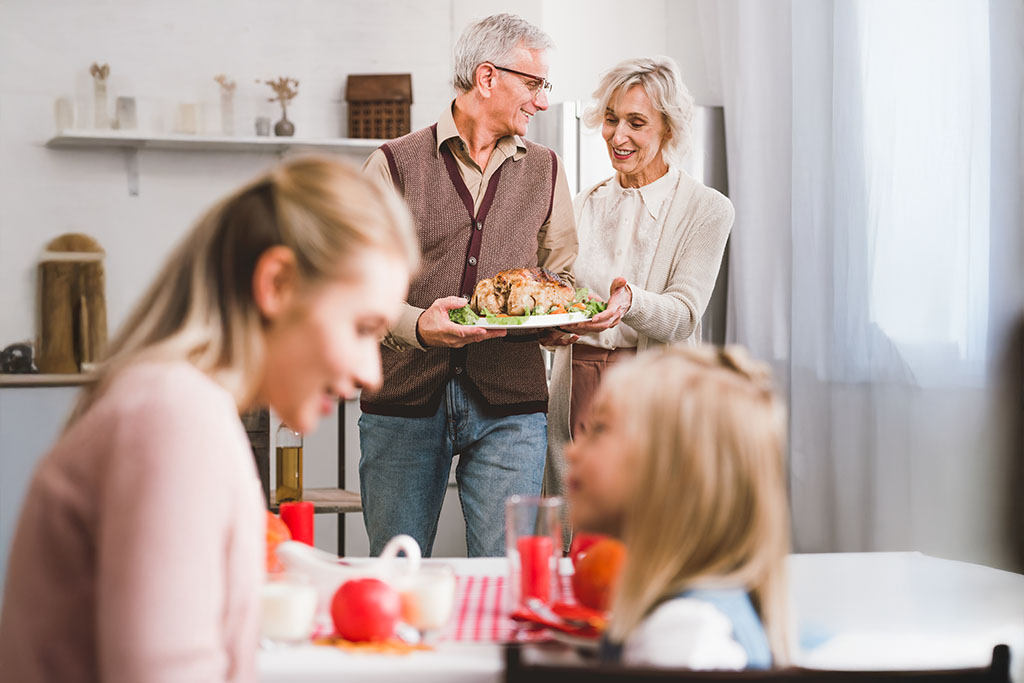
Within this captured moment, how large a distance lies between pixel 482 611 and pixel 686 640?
1.39 ft

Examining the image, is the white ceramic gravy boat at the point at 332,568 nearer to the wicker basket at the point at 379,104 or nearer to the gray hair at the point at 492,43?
the gray hair at the point at 492,43

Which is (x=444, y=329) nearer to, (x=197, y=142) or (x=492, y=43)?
(x=492, y=43)

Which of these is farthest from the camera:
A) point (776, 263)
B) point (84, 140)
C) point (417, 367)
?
point (84, 140)

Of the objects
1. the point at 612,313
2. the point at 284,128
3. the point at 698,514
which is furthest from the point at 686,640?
the point at 284,128

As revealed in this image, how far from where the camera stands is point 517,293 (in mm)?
2072

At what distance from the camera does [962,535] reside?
111 inches

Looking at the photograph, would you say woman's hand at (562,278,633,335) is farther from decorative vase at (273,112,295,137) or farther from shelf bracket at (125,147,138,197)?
shelf bracket at (125,147,138,197)

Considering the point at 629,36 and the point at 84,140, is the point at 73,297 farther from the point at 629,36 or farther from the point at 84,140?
the point at 629,36

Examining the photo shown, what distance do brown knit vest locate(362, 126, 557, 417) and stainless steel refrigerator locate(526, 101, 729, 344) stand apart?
1.48 m

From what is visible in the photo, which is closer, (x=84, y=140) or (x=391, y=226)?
(x=391, y=226)

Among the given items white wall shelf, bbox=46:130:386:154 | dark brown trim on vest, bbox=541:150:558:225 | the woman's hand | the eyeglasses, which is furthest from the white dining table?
white wall shelf, bbox=46:130:386:154

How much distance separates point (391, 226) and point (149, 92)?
150 inches

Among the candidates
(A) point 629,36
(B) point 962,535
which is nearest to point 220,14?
(A) point 629,36

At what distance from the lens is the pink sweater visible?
0.77 metres
